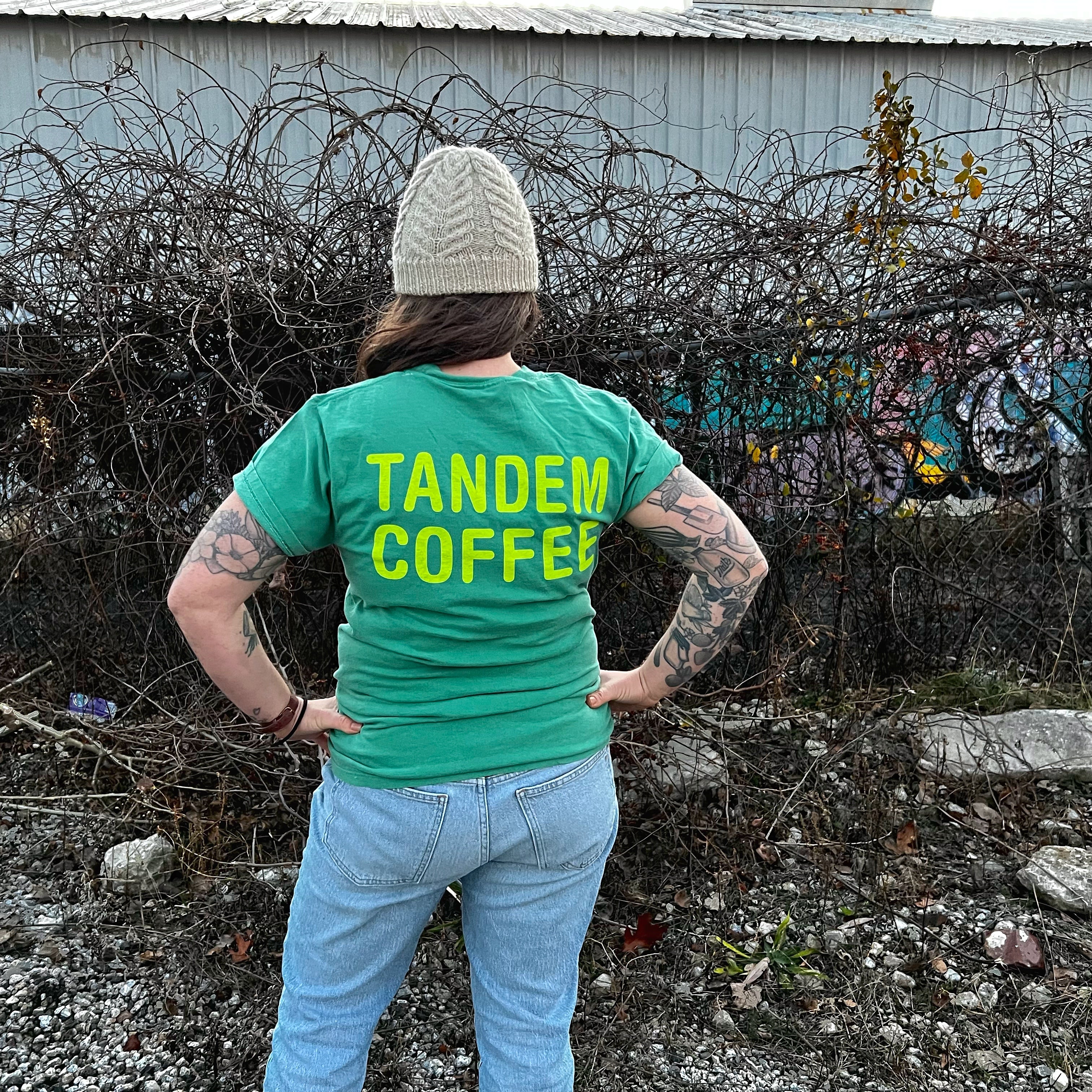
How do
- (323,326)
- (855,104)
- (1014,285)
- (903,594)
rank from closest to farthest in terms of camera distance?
1. (323,326)
2. (1014,285)
3. (903,594)
4. (855,104)

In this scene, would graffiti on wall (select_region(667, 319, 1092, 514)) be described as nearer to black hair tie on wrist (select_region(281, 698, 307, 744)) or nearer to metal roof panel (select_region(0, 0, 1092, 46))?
black hair tie on wrist (select_region(281, 698, 307, 744))

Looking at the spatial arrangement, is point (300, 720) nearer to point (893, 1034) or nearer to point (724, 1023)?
point (724, 1023)

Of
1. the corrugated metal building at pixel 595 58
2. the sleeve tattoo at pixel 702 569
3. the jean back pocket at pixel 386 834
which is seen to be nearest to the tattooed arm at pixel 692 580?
the sleeve tattoo at pixel 702 569

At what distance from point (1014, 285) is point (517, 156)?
1.84 m

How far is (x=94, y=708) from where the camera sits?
10.9ft

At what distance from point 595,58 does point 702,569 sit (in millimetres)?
7450

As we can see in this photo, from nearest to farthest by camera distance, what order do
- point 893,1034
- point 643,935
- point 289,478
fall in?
point 289,478, point 893,1034, point 643,935

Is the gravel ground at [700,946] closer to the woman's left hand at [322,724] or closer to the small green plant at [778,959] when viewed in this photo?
the small green plant at [778,959]

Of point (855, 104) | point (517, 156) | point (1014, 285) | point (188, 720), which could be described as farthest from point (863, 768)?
point (855, 104)

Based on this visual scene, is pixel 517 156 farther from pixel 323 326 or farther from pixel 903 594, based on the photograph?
pixel 903 594

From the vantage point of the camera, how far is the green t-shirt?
1262 millimetres

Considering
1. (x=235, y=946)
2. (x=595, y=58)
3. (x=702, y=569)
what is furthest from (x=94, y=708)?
(x=595, y=58)

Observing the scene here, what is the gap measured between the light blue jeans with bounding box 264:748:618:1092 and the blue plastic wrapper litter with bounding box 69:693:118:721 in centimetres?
216

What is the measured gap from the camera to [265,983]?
237cm
